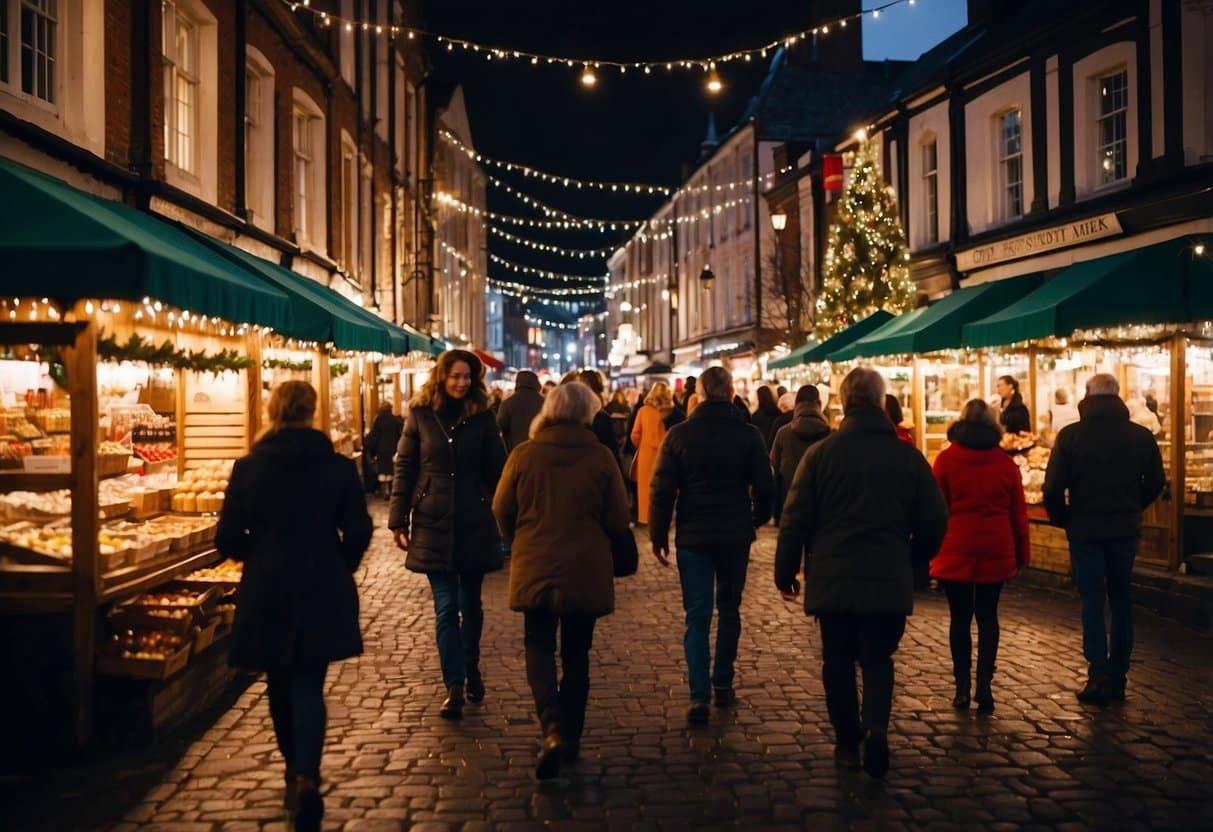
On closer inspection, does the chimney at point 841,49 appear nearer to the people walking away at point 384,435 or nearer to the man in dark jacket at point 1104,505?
the people walking away at point 384,435

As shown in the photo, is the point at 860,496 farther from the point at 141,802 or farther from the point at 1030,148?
the point at 1030,148

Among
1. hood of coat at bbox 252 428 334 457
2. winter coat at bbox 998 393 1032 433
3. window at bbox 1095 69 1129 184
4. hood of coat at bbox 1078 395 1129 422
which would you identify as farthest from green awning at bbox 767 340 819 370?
hood of coat at bbox 252 428 334 457

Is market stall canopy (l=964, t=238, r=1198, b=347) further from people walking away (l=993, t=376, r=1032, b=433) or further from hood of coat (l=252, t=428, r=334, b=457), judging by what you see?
hood of coat (l=252, t=428, r=334, b=457)

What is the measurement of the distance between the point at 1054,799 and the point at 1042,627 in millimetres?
4337

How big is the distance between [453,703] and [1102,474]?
13.8ft

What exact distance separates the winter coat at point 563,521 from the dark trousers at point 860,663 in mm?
1111

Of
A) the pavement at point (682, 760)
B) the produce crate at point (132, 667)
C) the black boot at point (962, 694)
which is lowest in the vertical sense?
the pavement at point (682, 760)

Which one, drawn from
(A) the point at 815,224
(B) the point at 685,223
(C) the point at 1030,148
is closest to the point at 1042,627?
(C) the point at 1030,148

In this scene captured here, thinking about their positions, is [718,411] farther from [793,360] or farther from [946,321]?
[793,360]

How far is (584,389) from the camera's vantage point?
19.7 feet

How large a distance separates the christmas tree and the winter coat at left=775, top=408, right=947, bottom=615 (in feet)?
52.1

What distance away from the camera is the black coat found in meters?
4.96

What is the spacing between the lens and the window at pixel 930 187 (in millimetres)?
21422

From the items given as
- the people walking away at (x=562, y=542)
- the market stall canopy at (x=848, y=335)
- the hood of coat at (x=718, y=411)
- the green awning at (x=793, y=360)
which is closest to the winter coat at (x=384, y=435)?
the market stall canopy at (x=848, y=335)
